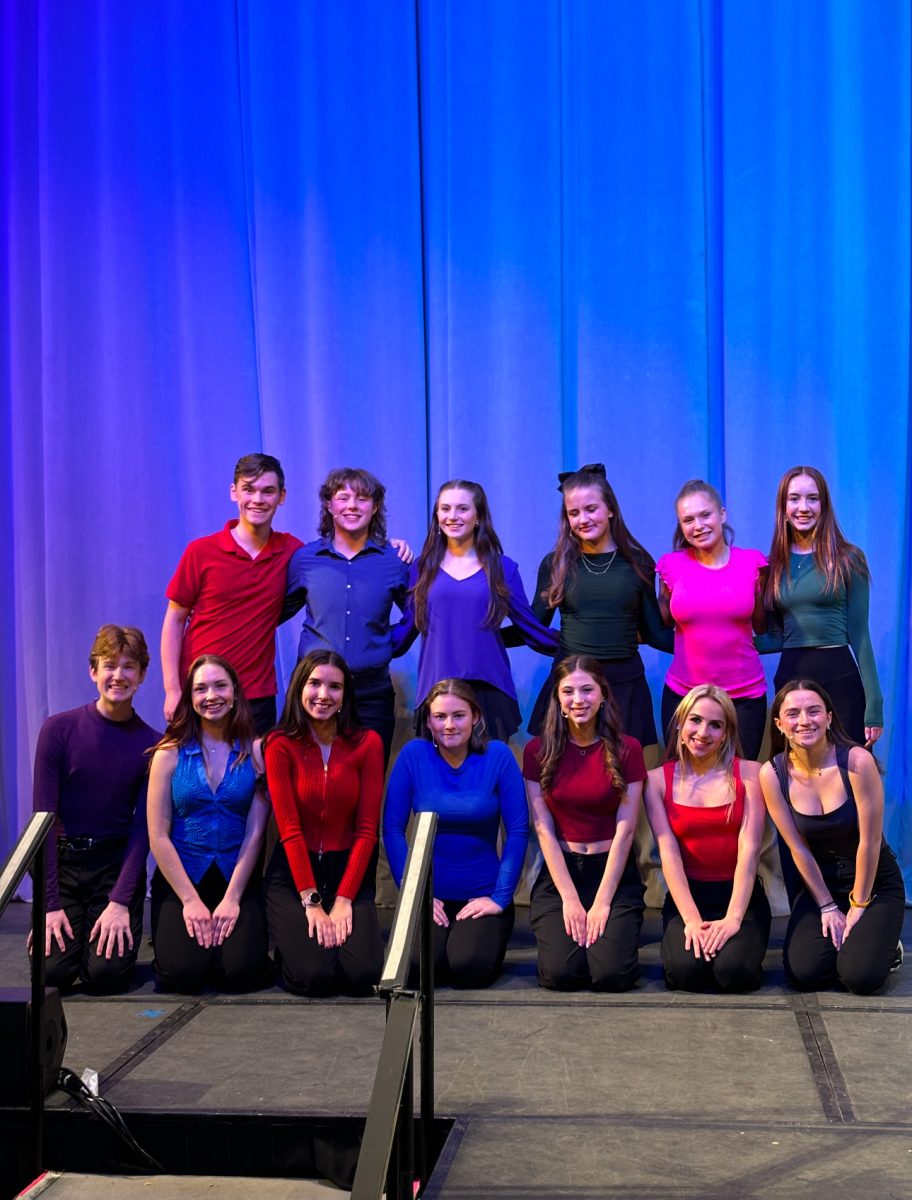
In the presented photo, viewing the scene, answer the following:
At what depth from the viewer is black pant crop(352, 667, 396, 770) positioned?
4141mm

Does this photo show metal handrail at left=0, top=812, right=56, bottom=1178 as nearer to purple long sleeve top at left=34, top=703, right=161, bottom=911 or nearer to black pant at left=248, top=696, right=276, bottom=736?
purple long sleeve top at left=34, top=703, right=161, bottom=911

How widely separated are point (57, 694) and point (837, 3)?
3.52 meters

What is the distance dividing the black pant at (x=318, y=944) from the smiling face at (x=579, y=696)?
71 centimetres

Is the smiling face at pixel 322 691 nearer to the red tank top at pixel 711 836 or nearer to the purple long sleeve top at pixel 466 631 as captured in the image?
the purple long sleeve top at pixel 466 631

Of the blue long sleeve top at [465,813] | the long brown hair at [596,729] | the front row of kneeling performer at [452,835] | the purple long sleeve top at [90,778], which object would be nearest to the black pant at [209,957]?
the front row of kneeling performer at [452,835]

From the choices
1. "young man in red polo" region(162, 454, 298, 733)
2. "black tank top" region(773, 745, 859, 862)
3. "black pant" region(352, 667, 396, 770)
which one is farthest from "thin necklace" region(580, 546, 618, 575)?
"young man in red polo" region(162, 454, 298, 733)

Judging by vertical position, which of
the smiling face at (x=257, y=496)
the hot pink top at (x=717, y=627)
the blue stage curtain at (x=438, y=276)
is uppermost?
the blue stage curtain at (x=438, y=276)

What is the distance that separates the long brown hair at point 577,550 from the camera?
13.4 ft

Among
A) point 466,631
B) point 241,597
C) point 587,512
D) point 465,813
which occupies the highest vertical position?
point 587,512

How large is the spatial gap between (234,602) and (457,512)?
721 mm

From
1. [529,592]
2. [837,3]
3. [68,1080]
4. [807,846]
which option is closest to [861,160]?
[837,3]

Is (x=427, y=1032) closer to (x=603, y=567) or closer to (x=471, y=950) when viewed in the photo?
(x=471, y=950)

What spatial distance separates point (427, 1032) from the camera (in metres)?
2.46

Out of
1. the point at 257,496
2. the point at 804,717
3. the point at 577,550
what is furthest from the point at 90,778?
the point at 804,717
